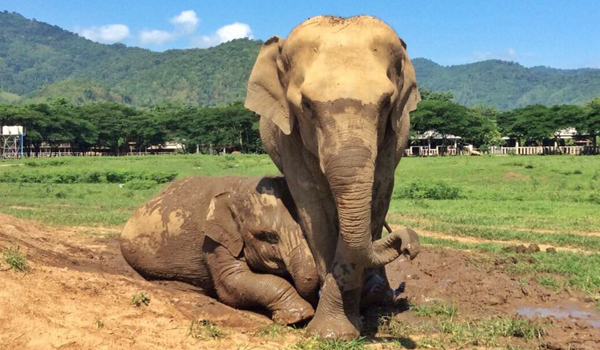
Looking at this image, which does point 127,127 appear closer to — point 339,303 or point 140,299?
point 140,299

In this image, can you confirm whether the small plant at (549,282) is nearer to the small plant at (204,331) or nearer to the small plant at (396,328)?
the small plant at (396,328)

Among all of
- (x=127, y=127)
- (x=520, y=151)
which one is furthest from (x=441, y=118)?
(x=127, y=127)

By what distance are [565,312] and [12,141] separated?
77.9m

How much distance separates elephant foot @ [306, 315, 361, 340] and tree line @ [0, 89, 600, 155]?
2629 inches

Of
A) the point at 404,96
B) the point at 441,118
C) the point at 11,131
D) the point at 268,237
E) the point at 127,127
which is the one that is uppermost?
the point at 441,118

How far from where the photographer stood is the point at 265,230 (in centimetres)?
655

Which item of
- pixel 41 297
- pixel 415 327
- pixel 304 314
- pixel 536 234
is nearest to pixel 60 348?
pixel 41 297

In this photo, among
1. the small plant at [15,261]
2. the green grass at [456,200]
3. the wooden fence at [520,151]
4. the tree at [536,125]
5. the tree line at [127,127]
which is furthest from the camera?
the tree line at [127,127]

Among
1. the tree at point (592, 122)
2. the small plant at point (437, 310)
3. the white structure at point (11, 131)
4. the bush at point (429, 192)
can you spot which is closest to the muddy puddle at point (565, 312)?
the small plant at point (437, 310)

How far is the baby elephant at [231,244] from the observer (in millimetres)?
6348

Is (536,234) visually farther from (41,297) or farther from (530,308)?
(41,297)

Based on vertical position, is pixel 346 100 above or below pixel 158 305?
above

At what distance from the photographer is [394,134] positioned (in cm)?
596

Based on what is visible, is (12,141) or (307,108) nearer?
(307,108)
